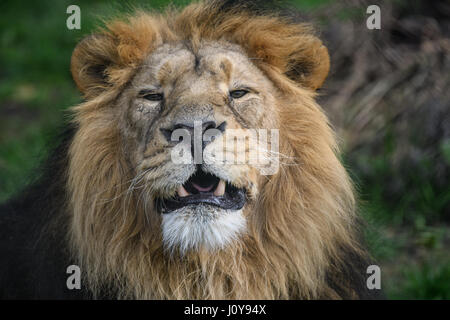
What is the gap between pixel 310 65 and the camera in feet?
12.4

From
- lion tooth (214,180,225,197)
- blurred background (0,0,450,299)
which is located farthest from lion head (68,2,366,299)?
blurred background (0,0,450,299)

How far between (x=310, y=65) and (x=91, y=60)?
123cm

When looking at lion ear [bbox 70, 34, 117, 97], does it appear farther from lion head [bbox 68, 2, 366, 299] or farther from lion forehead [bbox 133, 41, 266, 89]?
lion forehead [bbox 133, 41, 266, 89]

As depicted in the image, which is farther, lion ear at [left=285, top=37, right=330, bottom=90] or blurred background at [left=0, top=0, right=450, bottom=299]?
blurred background at [left=0, top=0, right=450, bottom=299]

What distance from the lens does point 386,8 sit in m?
6.77

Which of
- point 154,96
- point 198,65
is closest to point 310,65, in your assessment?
point 198,65

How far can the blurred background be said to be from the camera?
5371 mm

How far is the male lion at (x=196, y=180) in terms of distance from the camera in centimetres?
326
